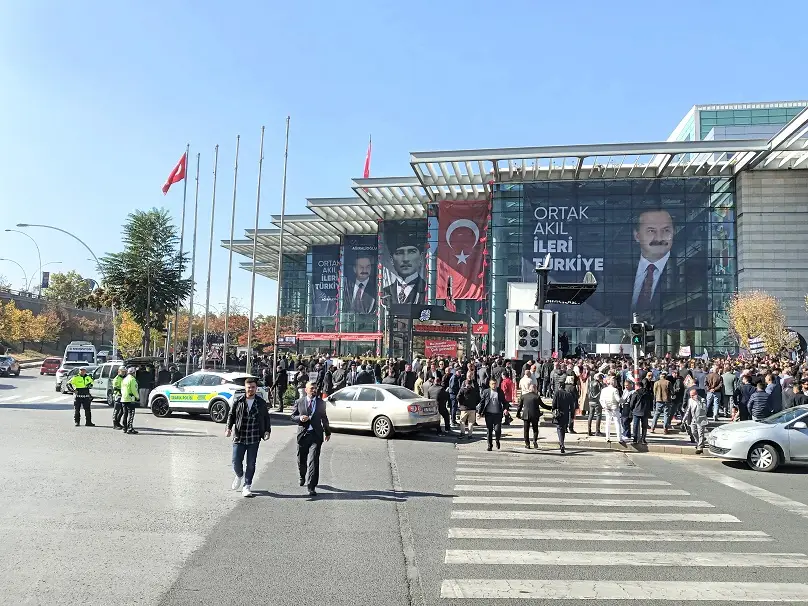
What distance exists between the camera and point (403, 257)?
6316 cm

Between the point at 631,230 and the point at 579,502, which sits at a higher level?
the point at 631,230

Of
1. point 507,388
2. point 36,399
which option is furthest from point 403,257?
point 507,388

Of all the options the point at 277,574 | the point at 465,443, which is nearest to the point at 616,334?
the point at 465,443

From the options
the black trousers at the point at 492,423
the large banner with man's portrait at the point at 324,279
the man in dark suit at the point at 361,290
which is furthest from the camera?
the large banner with man's portrait at the point at 324,279

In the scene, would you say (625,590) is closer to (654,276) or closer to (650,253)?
(654,276)

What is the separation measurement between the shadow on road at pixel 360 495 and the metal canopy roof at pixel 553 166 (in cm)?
2742

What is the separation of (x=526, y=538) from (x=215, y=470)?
629 centimetres

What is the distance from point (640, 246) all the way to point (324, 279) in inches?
1443

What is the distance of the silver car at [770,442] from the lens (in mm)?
13195

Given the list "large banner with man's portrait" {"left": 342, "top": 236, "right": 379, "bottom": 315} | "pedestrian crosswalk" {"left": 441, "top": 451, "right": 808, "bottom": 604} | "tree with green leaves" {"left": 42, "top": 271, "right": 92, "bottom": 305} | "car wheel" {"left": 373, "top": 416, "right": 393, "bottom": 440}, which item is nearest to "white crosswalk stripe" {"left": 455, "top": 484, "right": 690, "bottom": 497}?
"pedestrian crosswalk" {"left": 441, "top": 451, "right": 808, "bottom": 604}

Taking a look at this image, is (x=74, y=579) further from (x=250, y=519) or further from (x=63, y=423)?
(x=63, y=423)

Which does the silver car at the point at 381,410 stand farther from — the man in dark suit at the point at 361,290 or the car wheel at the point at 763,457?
the man in dark suit at the point at 361,290

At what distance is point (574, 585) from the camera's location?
597 cm

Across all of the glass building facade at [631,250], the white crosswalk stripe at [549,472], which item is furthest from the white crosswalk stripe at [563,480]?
the glass building facade at [631,250]
